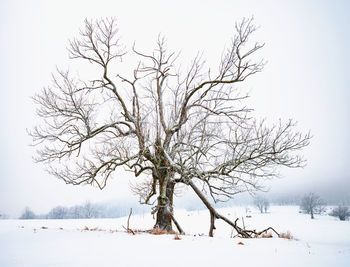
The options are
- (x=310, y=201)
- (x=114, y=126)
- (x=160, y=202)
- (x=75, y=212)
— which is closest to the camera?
(x=160, y=202)

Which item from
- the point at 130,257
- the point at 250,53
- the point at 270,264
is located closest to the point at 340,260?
the point at 270,264

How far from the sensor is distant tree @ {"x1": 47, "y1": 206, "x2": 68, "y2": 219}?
57.0 m

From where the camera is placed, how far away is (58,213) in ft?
191

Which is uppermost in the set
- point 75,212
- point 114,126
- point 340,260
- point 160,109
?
point 160,109

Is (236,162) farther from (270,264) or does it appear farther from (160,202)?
(270,264)

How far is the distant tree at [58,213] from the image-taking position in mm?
57000

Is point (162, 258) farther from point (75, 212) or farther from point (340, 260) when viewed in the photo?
point (75, 212)

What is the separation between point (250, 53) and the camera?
22.5ft

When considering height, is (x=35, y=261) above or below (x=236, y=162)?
below

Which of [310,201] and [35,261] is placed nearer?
[35,261]

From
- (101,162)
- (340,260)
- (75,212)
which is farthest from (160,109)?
(75,212)

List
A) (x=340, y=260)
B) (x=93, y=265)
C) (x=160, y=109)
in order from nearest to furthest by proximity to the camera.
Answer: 1. (x=93, y=265)
2. (x=340, y=260)
3. (x=160, y=109)

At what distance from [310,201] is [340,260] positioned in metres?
71.4

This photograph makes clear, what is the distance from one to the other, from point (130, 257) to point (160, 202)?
3857 mm
